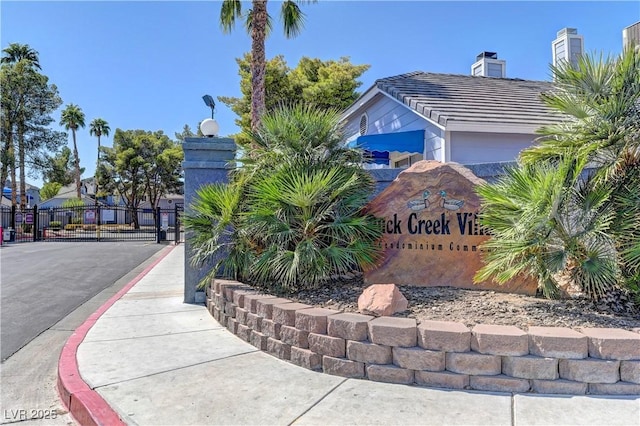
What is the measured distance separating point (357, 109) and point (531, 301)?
9.71m

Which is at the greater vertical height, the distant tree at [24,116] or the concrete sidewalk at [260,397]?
the distant tree at [24,116]

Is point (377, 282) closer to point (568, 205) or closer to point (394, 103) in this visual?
point (568, 205)

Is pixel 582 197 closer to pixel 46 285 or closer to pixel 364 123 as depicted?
pixel 364 123

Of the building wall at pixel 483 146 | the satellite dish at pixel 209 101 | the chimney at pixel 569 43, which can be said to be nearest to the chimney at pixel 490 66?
the chimney at pixel 569 43

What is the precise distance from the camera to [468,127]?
9.11 meters

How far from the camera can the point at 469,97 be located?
35.7 ft

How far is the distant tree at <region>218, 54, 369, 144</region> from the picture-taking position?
2155 cm

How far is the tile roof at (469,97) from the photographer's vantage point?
31.1 ft

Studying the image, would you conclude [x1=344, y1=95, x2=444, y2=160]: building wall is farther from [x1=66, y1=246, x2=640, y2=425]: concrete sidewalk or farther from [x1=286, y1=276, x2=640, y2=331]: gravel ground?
[x1=66, y1=246, x2=640, y2=425]: concrete sidewalk

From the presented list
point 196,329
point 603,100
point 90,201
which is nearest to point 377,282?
point 196,329

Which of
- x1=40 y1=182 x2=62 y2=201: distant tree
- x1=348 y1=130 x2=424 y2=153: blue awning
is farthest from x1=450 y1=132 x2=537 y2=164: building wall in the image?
x1=40 y1=182 x2=62 y2=201: distant tree

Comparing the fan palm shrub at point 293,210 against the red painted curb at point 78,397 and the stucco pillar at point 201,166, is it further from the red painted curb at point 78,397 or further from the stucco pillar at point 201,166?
the red painted curb at point 78,397

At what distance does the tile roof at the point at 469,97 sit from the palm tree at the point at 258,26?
3.17m

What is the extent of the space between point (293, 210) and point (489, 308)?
264 cm
